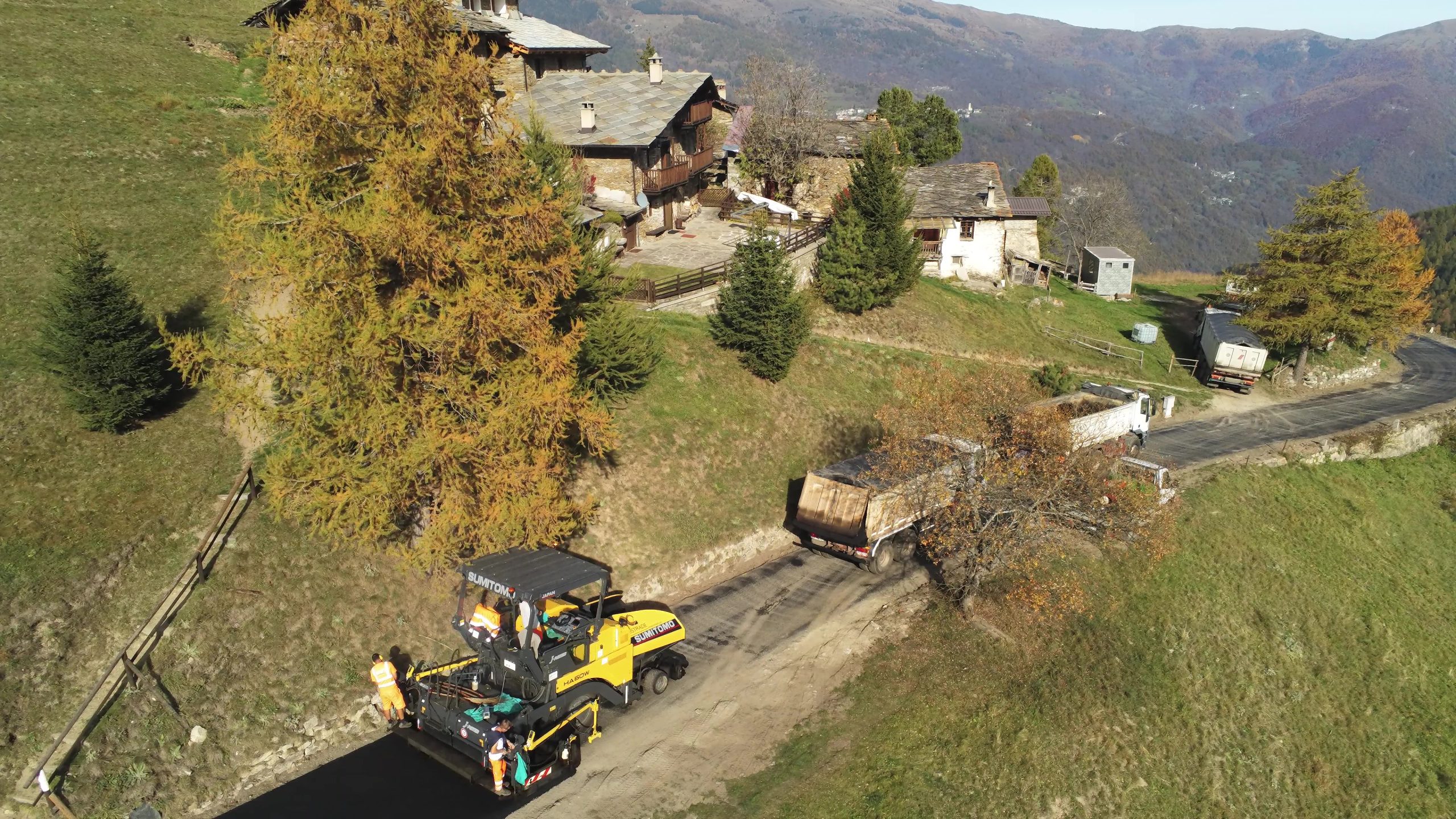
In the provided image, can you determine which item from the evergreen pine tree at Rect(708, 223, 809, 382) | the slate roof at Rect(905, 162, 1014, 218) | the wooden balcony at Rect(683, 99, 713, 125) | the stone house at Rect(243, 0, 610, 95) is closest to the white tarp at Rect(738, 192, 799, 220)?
the wooden balcony at Rect(683, 99, 713, 125)

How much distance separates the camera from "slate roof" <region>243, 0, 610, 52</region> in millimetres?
42938

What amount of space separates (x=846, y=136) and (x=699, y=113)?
11027 millimetres

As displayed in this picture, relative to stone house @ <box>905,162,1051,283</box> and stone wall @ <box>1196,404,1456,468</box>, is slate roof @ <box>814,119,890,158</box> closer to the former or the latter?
stone house @ <box>905,162,1051,283</box>

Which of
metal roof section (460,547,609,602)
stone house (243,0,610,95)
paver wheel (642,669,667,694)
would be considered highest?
stone house (243,0,610,95)

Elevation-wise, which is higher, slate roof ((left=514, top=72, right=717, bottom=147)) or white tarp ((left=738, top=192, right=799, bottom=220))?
slate roof ((left=514, top=72, right=717, bottom=147))

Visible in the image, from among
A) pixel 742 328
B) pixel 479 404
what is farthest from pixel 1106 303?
pixel 479 404

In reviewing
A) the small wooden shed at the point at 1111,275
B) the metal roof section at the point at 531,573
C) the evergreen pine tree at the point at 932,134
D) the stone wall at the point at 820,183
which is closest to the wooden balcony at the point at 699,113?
the stone wall at the point at 820,183

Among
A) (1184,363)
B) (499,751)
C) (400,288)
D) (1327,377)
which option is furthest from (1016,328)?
(499,751)

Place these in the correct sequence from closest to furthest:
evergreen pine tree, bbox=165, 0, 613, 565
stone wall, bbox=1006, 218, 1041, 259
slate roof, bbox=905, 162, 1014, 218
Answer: evergreen pine tree, bbox=165, 0, 613, 565
slate roof, bbox=905, 162, 1014, 218
stone wall, bbox=1006, 218, 1041, 259

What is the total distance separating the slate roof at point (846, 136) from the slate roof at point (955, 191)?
3886 mm

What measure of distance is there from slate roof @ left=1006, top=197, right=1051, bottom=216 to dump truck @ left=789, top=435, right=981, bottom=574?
3288 centimetres

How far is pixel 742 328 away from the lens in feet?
98.8

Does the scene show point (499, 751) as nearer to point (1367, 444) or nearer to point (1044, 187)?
point (1367, 444)

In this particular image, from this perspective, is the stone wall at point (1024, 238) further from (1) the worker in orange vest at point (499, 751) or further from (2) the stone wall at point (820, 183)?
(1) the worker in orange vest at point (499, 751)
